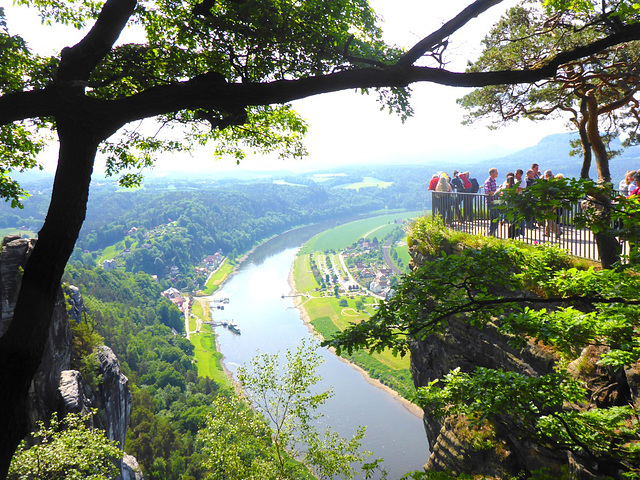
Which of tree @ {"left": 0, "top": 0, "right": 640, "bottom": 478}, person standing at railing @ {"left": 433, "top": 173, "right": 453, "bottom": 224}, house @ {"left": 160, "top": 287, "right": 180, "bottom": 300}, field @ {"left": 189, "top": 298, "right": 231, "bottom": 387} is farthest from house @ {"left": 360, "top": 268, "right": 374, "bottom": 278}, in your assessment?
tree @ {"left": 0, "top": 0, "right": 640, "bottom": 478}

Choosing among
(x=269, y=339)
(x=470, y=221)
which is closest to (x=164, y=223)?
(x=269, y=339)

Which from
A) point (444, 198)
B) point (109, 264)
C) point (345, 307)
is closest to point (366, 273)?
point (345, 307)

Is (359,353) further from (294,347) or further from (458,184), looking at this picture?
(294,347)

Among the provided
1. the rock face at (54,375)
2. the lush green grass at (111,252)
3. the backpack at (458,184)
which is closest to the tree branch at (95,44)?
the backpack at (458,184)

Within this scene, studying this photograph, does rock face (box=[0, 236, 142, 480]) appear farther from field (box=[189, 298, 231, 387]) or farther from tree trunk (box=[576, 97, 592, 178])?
field (box=[189, 298, 231, 387])

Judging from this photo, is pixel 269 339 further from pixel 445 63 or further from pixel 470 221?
pixel 445 63

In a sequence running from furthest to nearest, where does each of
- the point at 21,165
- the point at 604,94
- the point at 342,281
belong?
the point at 342,281 → the point at 604,94 → the point at 21,165
